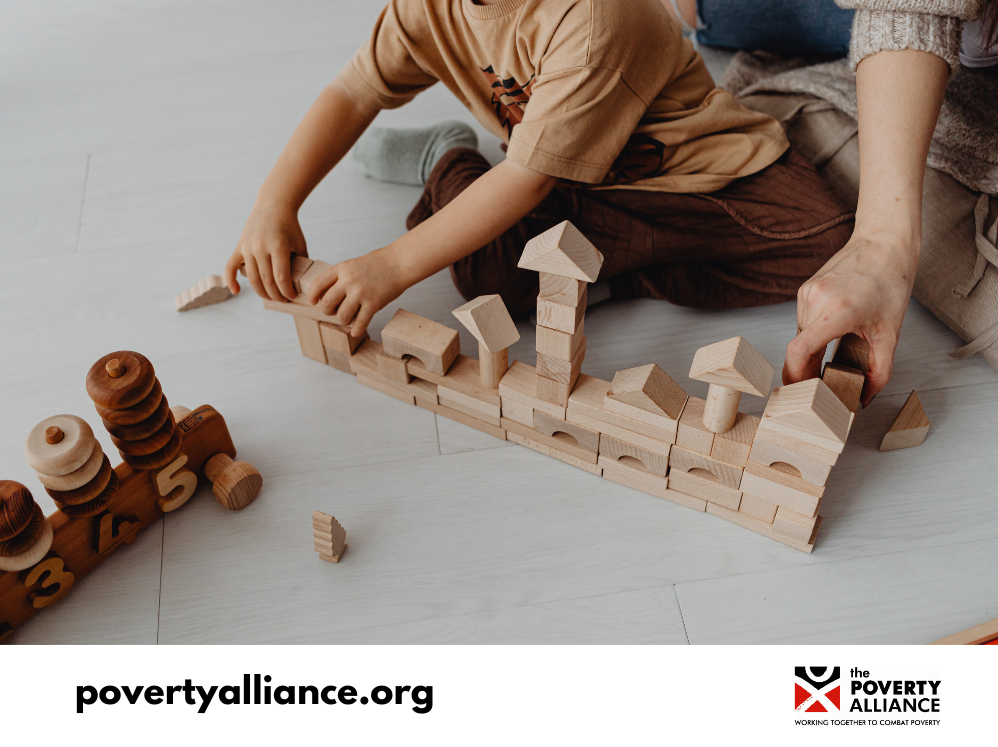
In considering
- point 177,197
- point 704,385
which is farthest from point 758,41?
point 177,197

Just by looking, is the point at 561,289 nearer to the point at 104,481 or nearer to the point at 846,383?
the point at 846,383

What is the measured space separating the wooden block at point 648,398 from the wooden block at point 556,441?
3.4 inches

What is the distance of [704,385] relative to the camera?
0.97 m

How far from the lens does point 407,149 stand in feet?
4.16

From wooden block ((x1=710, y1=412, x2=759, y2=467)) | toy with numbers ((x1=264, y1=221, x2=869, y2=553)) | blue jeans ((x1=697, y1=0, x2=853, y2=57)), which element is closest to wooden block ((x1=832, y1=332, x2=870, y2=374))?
toy with numbers ((x1=264, y1=221, x2=869, y2=553))

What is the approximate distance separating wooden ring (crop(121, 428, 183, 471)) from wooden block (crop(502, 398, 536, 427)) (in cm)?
36

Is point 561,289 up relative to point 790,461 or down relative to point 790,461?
up

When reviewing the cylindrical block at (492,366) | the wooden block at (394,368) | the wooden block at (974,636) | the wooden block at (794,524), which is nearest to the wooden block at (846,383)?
the wooden block at (794,524)

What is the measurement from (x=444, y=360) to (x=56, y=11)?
1580 mm

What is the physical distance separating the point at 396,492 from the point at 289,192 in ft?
1.42

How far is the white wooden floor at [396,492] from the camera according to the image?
2.57 ft

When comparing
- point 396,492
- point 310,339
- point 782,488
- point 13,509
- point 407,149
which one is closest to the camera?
point 13,509

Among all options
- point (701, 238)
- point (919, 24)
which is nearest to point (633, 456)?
point (701, 238)
